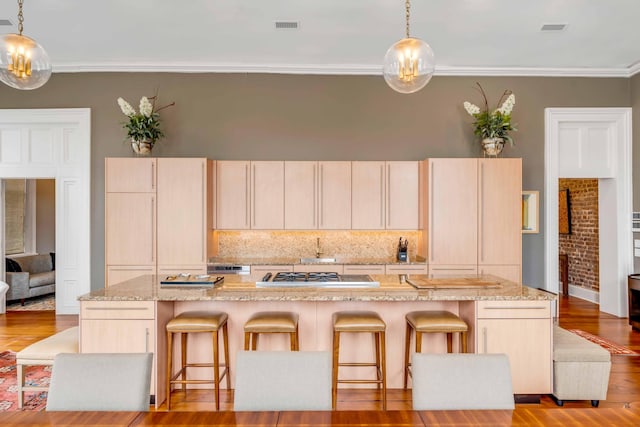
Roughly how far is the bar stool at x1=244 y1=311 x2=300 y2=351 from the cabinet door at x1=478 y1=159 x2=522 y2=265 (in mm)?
2943

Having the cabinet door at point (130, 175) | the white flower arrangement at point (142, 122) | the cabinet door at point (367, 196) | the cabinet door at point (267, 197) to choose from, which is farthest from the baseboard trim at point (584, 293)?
the white flower arrangement at point (142, 122)

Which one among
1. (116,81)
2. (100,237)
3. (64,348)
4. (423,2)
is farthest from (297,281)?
(116,81)

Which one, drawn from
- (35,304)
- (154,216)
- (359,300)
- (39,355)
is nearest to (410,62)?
(359,300)

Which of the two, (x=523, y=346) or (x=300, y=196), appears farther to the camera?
(x=300, y=196)

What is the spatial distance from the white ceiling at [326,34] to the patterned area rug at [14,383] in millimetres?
3388

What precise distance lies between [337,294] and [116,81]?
460 centimetres

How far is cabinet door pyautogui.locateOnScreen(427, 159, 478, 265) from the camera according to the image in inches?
201

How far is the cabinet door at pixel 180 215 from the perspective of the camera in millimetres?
5094

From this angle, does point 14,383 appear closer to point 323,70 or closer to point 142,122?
point 142,122

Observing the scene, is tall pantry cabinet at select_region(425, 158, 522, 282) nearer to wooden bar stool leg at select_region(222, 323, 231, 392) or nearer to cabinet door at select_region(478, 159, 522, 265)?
cabinet door at select_region(478, 159, 522, 265)

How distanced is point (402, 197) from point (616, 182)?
3056 mm

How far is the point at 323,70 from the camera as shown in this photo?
572cm

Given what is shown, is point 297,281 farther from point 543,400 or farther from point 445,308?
point 543,400

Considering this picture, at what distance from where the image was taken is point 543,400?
10.4ft
